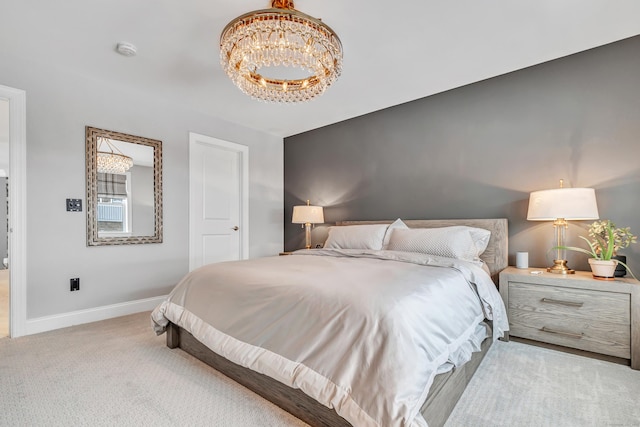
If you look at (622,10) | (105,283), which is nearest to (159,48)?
(105,283)

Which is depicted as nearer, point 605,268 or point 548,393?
point 548,393

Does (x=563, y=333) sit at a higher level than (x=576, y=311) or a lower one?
lower

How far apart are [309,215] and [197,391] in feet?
8.68

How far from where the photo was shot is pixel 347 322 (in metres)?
1.31

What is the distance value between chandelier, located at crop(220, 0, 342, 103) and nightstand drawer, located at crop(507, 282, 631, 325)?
215 centimetres

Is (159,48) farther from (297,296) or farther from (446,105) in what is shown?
(446,105)

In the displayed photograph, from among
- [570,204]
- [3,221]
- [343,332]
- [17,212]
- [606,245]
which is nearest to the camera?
[343,332]

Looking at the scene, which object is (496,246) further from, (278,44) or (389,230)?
(278,44)

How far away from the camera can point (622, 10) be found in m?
2.06

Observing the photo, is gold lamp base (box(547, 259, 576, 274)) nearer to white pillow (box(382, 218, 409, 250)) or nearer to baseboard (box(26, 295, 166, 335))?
white pillow (box(382, 218, 409, 250))

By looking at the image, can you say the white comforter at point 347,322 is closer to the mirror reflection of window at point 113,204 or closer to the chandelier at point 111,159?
the mirror reflection of window at point 113,204

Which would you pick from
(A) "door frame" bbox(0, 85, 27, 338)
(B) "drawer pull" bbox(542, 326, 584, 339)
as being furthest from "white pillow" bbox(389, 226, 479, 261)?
(A) "door frame" bbox(0, 85, 27, 338)

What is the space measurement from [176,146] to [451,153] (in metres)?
3.09

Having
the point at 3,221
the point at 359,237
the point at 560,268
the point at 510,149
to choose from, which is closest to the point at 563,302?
the point at 560,268
